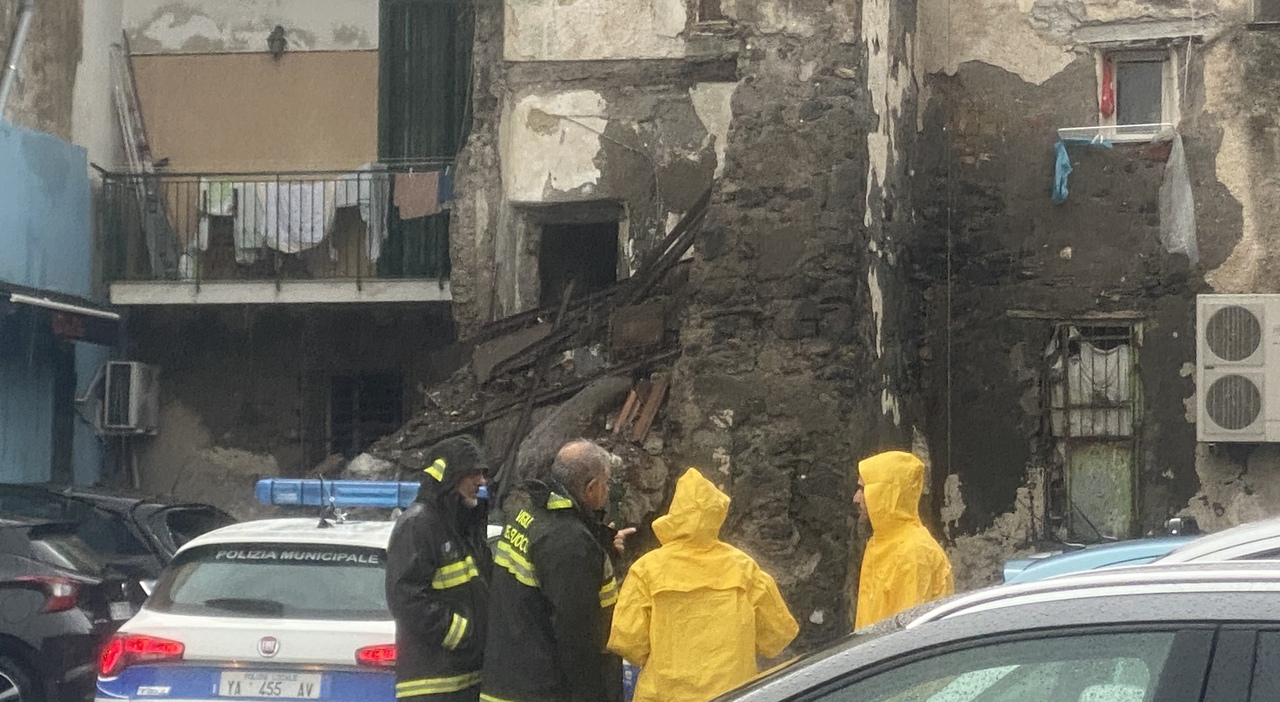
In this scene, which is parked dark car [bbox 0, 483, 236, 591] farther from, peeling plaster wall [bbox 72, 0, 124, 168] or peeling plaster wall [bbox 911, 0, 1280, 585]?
peeling plaster wall [bbox 72, 0, 124, 168]

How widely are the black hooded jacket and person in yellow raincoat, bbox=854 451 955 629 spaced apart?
107 centimetres

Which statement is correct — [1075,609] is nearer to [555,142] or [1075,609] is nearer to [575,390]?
[575,390]

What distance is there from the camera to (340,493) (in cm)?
798

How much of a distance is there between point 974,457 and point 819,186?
3112 mm

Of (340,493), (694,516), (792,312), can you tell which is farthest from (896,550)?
(792,312)

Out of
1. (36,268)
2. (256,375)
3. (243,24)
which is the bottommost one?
(256,375)

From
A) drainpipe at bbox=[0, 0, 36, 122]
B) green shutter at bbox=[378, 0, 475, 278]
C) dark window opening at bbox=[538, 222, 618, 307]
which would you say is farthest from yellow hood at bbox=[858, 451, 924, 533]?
drainpipe at bbox=[0, 0, 36, 122]

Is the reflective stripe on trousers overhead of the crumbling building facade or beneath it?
beneath

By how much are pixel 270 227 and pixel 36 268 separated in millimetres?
2236

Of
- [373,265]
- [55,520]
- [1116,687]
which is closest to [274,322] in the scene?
[373,265]

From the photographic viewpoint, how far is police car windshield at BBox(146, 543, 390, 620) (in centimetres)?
647

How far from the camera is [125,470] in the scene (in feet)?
52.0

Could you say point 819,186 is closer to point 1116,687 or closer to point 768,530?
point 768,530

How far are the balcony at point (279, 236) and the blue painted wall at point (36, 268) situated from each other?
1.32ft
